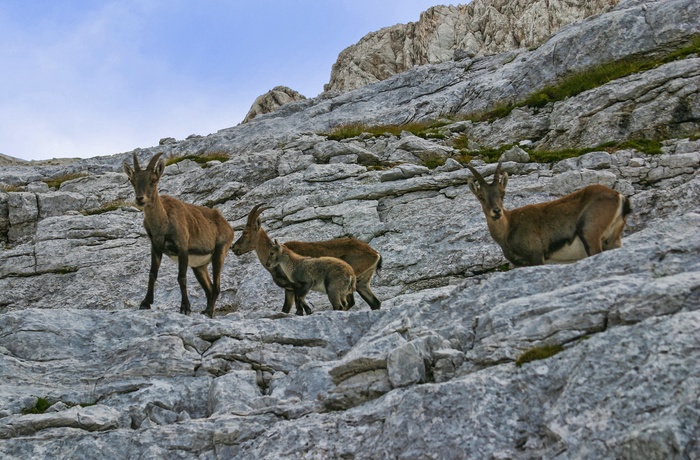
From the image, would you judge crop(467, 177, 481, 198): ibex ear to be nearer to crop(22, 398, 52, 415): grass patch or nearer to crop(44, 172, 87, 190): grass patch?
crop(22, 398, 52, 415): grass patch

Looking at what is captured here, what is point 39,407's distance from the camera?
8641 millimetres

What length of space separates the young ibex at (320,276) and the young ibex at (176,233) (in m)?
1.41

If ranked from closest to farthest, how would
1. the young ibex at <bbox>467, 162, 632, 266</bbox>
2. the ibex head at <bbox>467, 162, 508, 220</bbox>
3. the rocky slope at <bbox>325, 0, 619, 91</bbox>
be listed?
the young ibex at <bbox>467, 162, 632, 266</bbox> < the ibex head at <bbox>467, 162, 508, 220</bbox> < the rocky slope at <bbox>325, 0, 619, 91</bbox>

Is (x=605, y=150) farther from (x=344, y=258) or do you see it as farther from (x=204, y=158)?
(x=204, y=158)

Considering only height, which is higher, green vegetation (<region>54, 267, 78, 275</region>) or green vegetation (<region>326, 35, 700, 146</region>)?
green vegetation (<region>326, 35, 700, 146</region>)

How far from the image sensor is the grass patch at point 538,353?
6684mm

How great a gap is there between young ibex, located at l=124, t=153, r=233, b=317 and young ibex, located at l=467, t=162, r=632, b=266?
5448mm

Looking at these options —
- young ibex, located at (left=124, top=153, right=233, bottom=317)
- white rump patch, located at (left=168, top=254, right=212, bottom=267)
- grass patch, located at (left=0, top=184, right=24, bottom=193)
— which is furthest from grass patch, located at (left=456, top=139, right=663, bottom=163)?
grass patch, located at (left=0, top=184, right=24, bottom=193)

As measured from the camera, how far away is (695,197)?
14.1 metres

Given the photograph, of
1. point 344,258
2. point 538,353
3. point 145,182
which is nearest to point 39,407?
point 145,182

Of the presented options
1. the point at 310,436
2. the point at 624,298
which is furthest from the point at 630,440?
the point at 310,436

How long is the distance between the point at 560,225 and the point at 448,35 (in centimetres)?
5684

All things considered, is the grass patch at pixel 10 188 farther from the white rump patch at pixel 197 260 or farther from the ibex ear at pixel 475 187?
the ibex ear at pixel 475 187

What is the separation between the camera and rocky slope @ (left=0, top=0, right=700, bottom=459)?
19.9ft
